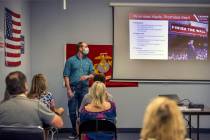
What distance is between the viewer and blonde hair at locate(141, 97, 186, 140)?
210cm

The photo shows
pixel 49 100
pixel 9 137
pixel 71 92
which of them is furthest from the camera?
pixel 71 92

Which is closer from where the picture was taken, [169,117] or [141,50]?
[169,117]

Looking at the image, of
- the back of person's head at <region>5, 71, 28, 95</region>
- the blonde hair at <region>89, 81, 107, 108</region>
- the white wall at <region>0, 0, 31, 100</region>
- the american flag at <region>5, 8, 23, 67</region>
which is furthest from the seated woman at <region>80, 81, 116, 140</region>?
the american flag at <region>5, 8, 23, 67</region>

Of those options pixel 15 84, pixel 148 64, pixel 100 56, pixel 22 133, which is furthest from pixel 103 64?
pixel 22 133

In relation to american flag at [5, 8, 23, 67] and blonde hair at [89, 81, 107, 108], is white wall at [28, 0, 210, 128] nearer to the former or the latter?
american flag at [5, 8, 23, 67]

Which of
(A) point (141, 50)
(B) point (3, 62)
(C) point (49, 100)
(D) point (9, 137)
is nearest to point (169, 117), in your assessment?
(D) point (9, 137)

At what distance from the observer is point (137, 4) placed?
23.4 ft

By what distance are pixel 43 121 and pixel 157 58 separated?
4.24m

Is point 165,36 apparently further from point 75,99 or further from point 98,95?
point 98,95

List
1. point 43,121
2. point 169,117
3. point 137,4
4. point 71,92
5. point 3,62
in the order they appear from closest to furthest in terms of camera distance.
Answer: point 169,117, point 43,121, point 3,62, point 71,92, point 137,4

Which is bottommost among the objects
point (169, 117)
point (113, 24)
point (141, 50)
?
point (169, 117)

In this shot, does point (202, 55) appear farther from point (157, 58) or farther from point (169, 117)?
point (169, 117)

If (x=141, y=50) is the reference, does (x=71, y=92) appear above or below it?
below

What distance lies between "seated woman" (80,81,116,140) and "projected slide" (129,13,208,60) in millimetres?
2777
